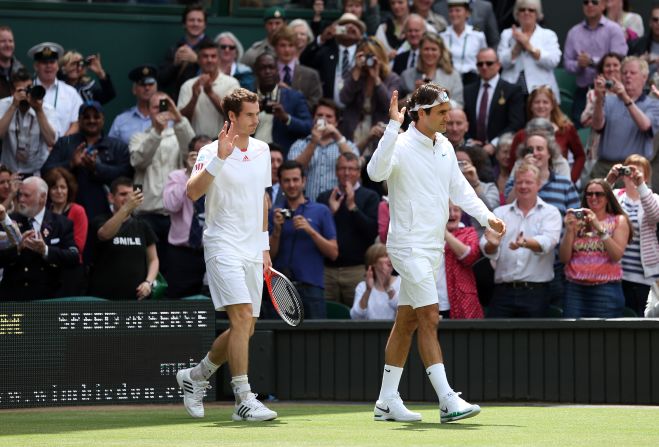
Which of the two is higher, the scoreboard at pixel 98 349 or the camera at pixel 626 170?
the camera at pixel 626 170

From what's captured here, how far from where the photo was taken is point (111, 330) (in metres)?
11.8

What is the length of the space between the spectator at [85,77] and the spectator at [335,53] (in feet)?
7.73

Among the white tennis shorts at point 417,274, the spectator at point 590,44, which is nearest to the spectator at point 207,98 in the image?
the spectator at point 590,44

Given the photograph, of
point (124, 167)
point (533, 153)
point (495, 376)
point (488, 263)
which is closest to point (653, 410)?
point (495, 376)

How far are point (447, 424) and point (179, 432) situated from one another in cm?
176

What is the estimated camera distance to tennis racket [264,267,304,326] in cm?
962

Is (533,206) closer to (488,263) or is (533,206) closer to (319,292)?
(488,263)

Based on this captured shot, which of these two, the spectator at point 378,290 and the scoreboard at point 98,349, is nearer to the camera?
the scoreboard at point 98,349

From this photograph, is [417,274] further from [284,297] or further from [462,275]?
[462,275]

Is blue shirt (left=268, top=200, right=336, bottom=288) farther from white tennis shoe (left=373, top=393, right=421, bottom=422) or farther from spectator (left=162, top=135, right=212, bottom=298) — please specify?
white tennis shoe (left=373, top=393, right=421, bottom=422)

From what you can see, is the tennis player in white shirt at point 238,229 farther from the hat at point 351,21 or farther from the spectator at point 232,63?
the hat at point 351,21

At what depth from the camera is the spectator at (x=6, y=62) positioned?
1541 centimetres

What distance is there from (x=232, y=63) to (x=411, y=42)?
6.83 feet

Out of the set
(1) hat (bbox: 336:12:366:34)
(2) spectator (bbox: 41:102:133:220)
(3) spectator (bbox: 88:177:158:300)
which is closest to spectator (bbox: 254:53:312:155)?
(1) hat (bbox: 336:12:366:34)
